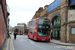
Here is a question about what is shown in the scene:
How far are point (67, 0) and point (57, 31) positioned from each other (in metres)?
7.64

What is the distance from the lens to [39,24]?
744 inches

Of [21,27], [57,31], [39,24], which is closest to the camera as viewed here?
[39,24]

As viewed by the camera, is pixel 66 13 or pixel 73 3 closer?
pixel 73 3

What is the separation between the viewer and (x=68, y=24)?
1892cm

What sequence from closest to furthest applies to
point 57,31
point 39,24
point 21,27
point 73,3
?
point 73,3 → point 39,24 → point 57,31 → point 21,27

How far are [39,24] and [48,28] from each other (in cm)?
160

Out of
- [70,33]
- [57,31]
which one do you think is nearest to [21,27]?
[57,31]

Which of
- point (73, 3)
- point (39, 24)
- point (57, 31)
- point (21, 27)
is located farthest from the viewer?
point (21, 27)

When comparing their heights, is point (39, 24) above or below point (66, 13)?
below

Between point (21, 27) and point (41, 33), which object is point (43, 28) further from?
point (21, 27)

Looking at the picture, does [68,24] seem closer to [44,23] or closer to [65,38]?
[65,38]

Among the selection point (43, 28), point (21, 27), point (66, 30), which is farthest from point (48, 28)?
point (21, 27)

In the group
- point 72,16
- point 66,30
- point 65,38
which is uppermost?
point 72,16

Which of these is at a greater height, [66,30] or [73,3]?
[73,3]
